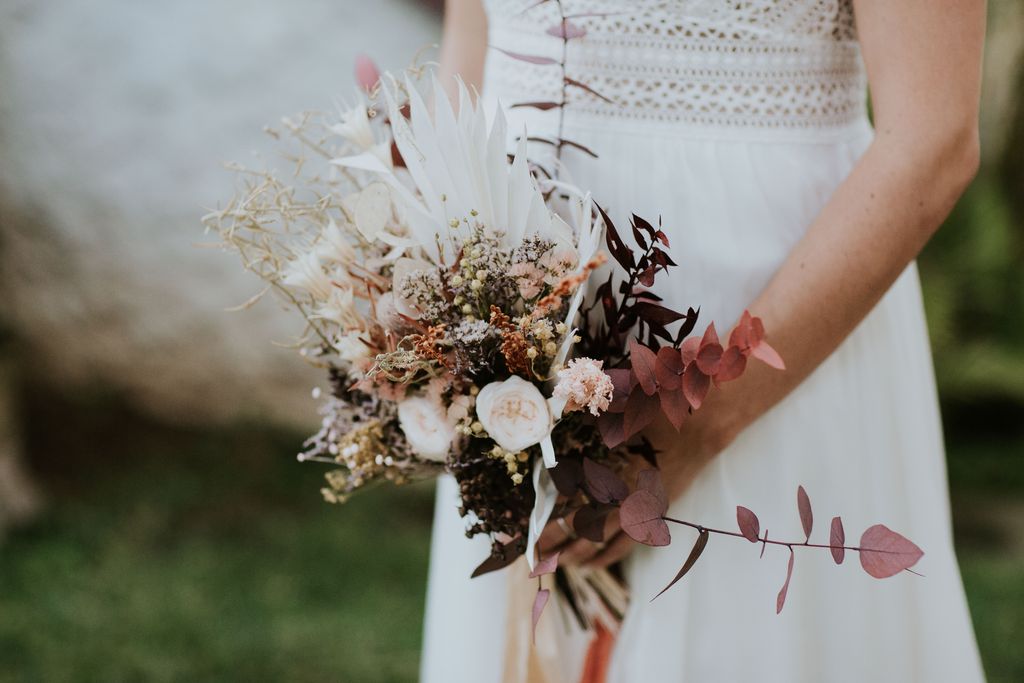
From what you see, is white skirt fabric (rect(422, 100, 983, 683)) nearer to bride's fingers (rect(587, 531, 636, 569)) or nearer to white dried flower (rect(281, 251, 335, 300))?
bride's fingers (rect(587, 531, 636, 569))

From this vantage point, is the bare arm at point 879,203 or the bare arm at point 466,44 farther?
the bare arm at point 466,44

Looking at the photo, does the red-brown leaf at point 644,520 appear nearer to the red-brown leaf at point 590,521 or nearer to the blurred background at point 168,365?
the red-brown leaf at point 590,521

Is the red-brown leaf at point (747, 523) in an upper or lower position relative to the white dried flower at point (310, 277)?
lower

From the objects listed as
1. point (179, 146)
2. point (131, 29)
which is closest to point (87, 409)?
point (179, 146)

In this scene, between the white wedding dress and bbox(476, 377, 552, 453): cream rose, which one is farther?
the white wedding dress

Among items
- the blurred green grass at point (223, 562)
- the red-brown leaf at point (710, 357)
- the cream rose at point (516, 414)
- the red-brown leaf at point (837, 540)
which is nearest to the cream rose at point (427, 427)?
the cream rose at point (516, 414)

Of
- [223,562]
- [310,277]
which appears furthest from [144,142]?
[310,277]

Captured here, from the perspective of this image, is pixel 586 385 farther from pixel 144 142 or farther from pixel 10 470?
pixel 10 470

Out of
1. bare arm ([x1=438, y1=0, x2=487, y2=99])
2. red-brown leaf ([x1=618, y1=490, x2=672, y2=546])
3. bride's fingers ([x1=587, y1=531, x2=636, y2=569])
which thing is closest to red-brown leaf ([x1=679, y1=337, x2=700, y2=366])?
red-brown leaf ([x1=618, y1=490, x2=672, y2=546])

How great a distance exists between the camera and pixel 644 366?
3.17ft

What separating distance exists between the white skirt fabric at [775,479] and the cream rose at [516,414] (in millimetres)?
338

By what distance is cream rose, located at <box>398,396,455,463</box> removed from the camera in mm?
1084

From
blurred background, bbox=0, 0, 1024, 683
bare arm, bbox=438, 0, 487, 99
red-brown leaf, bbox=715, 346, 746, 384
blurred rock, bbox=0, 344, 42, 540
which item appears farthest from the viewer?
blurred rock, bbox=0, 344, 42, 540

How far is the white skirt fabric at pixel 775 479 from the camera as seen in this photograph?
125 cm
